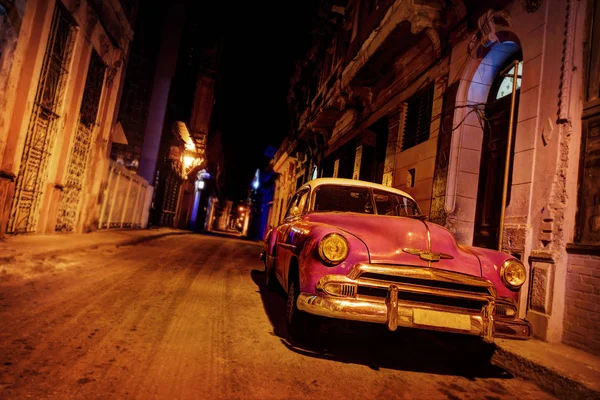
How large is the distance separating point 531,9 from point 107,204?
39.3 feet

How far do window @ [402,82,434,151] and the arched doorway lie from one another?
1599mm

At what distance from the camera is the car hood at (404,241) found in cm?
290

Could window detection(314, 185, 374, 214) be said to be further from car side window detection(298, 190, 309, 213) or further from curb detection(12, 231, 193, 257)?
curb detection(12, 231, 193, 257)

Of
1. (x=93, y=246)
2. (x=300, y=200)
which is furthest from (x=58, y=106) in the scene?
(x=300, y=200)

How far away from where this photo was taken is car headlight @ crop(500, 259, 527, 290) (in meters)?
3.05

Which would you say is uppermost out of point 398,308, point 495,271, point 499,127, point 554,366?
point 499,127

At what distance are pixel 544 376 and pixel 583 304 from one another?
146 cm

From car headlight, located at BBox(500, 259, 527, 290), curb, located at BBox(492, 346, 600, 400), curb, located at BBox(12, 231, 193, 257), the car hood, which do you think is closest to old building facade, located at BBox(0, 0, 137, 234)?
curb, located at BBox(12, 231, 193, 257)

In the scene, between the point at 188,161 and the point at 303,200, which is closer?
the point at 303,200

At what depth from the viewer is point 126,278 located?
16.1ft

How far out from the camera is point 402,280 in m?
2.81

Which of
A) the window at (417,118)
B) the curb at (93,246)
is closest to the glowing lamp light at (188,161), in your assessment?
the curb at (93,246)

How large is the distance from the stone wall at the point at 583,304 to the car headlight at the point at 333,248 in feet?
10.2

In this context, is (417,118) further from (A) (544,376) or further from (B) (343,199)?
(A) (544,376)
